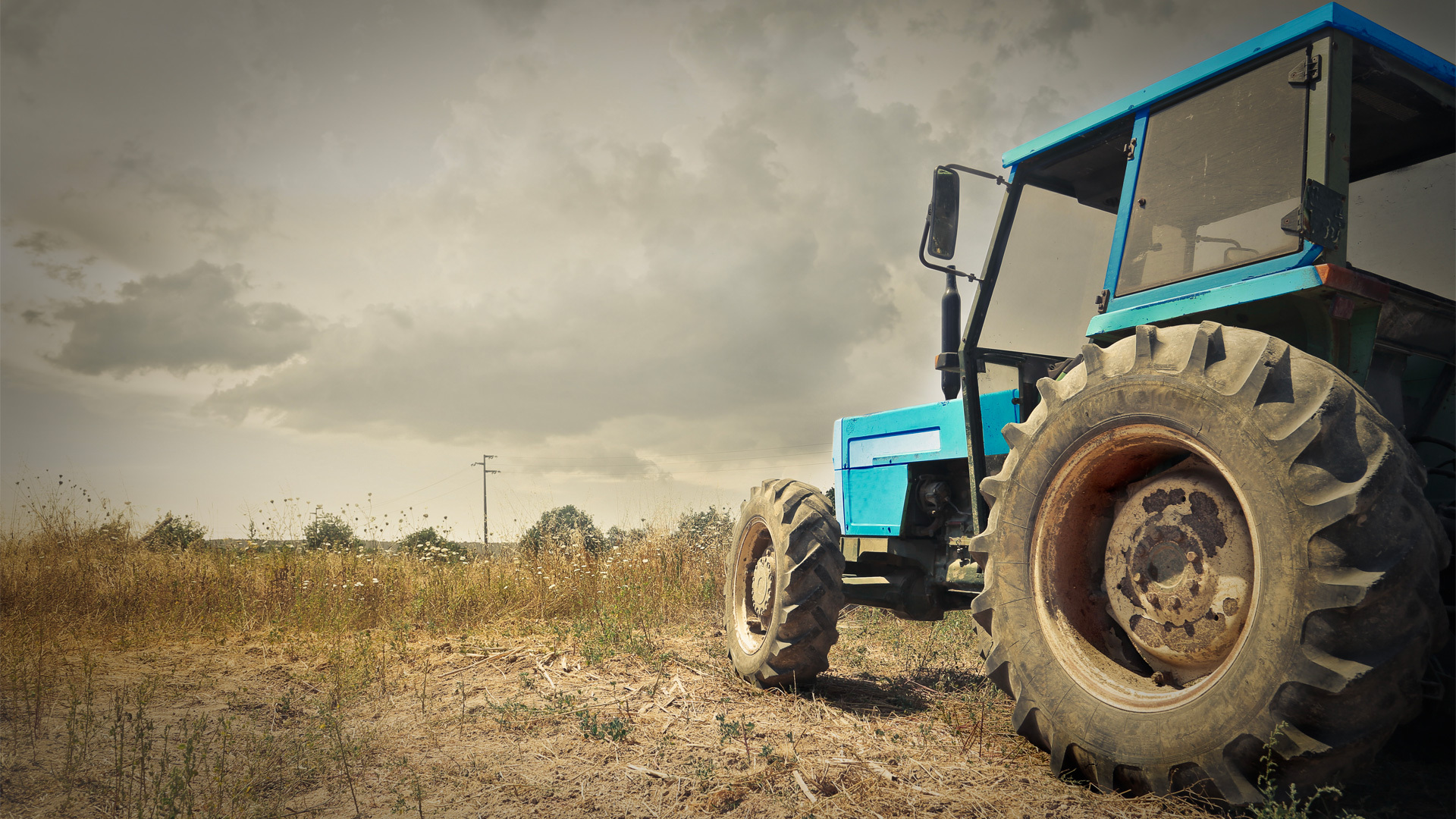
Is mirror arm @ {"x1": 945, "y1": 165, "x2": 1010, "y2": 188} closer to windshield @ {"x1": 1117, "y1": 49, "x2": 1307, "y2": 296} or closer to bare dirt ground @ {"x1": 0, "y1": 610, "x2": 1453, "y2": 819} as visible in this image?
windshield @ {"x1": 1117, "y1": 49, "x2": 1307, "y2": 296}

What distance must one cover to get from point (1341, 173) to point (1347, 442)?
50.7 inches

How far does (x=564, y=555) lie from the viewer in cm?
985

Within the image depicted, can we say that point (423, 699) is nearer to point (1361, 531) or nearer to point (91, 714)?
point (91, 714)

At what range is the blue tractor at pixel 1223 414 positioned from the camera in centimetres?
213

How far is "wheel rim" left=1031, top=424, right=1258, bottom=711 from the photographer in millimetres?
2527

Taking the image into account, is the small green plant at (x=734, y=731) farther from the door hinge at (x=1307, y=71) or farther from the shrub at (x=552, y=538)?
the shrub at (x=552, y=538)

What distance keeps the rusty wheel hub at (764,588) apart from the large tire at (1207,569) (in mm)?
2155

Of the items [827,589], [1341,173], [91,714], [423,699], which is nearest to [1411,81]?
[1341,173]

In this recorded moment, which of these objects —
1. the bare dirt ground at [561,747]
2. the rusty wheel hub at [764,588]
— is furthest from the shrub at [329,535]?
the rusty wheel hub at [764,588]

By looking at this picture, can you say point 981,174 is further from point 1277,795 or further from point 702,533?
point 702,533

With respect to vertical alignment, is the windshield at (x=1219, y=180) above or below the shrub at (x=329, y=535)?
above

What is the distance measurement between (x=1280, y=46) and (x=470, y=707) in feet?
17.4

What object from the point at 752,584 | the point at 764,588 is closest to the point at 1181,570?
the point at 764,588

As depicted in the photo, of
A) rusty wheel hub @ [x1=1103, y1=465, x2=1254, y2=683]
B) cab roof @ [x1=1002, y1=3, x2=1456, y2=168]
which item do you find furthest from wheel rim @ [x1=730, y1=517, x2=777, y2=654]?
cab roof @ [x1=1002, y1=3, x2=1456, y2=168]
